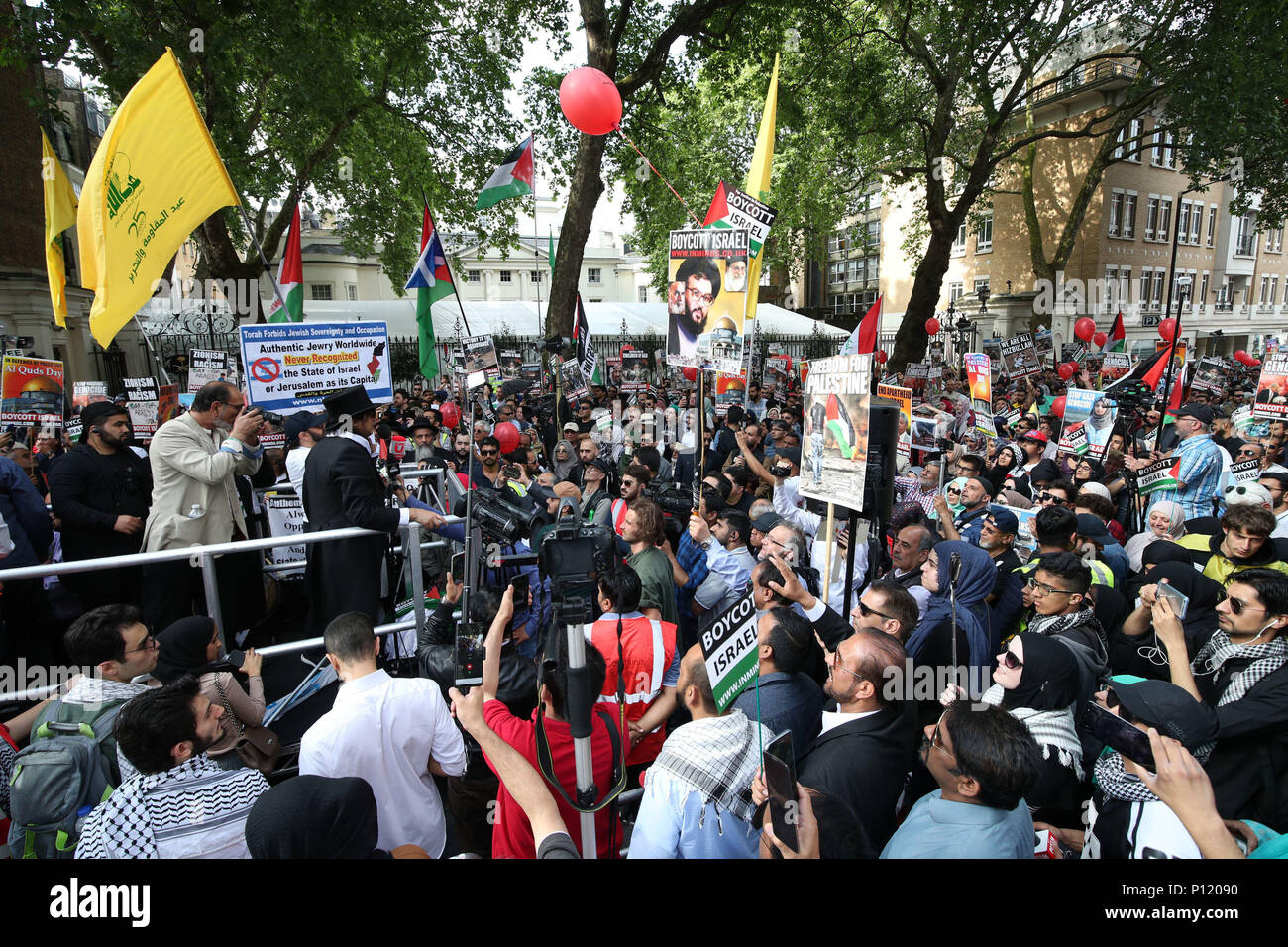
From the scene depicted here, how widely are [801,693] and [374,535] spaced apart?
302 cm

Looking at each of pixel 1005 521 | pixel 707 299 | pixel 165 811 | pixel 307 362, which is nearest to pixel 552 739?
pixel 165 811

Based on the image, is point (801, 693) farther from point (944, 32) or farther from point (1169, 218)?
point (1169, 218)

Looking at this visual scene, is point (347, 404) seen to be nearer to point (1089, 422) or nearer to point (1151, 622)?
point (1151, 622)

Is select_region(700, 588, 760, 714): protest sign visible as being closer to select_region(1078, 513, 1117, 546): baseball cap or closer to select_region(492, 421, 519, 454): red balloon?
select_region(1078, 513, 1117, 546): baseball cap

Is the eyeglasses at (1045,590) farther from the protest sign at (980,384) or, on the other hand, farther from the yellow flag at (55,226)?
the yellow flag at (55,226)

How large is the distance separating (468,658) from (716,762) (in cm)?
131

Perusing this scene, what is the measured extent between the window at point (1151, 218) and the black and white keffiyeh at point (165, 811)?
43.3 m

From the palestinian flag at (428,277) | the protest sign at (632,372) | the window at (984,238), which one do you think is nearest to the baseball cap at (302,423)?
the palestinian flag at (428,277)

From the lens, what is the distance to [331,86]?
41.8ft

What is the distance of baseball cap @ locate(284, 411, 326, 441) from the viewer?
6.29 metres

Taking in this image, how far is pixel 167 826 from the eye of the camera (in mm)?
2217

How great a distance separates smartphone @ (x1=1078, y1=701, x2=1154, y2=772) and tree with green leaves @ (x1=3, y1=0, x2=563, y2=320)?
1441cm

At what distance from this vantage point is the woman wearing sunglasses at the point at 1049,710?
272cm
